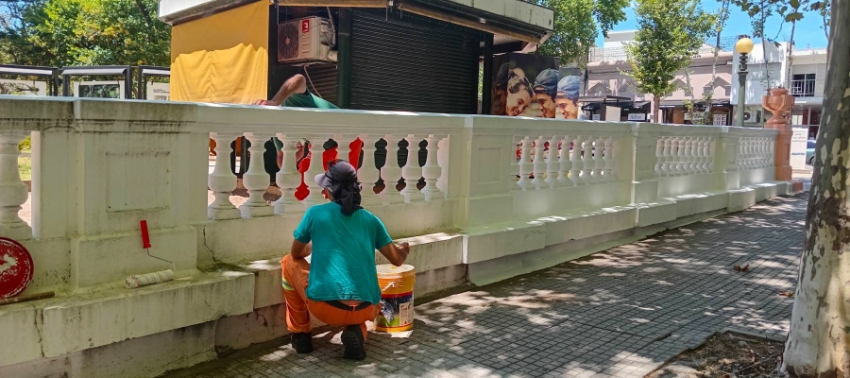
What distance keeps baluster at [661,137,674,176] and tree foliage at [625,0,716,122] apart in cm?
2112

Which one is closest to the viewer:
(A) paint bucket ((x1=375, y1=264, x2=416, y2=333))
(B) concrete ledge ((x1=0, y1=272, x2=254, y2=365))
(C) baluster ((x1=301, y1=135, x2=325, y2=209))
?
(B) concrete ledge ((x1=0, y1=272, x2=254, y2=365))

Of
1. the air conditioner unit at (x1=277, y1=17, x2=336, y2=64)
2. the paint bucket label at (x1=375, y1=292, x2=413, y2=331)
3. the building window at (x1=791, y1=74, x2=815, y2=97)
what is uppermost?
the building window at (x1=791, y1=74, x2=815, y2=97)

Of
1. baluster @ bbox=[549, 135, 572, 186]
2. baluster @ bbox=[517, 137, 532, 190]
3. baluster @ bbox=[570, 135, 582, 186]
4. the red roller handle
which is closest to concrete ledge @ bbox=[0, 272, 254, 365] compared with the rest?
the red roller handle

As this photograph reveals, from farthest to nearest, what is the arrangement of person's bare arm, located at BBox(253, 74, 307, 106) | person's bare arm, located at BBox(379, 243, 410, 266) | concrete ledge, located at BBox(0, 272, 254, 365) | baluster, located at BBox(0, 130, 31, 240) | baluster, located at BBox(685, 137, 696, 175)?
baluster, located at BBox(685, 137, 696, 175) → person's bare arm, located at BBox(253, 74, 307, 106) → person's bare arm, located at BBox(379, 243, 410, 266) → baluster, located at BBox(0, 130, 31, 240) → concrete ledge, located at BBox(0, 272, 254, 365)

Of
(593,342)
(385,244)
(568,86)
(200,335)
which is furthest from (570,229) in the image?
(568,86)

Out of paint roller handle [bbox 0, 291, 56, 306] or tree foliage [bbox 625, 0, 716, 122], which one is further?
tree foliage [bbox 625, 0, 716, 122]

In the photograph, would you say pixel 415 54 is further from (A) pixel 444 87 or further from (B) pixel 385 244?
(B) pixel 385 244

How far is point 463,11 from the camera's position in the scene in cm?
859

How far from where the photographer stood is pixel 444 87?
31.6 ft

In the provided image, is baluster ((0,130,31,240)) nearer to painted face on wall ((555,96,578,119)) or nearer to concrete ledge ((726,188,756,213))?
concrete ledge ((726,188,756,213))

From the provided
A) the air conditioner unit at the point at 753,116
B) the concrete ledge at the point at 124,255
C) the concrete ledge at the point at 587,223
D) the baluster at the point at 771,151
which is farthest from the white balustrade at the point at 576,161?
the air conditioner unit at the point at 753,116

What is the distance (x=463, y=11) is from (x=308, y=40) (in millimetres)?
2104

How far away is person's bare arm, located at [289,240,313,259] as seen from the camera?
3.88 meters

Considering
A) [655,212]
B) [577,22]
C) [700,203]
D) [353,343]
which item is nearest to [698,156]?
[700,203]
